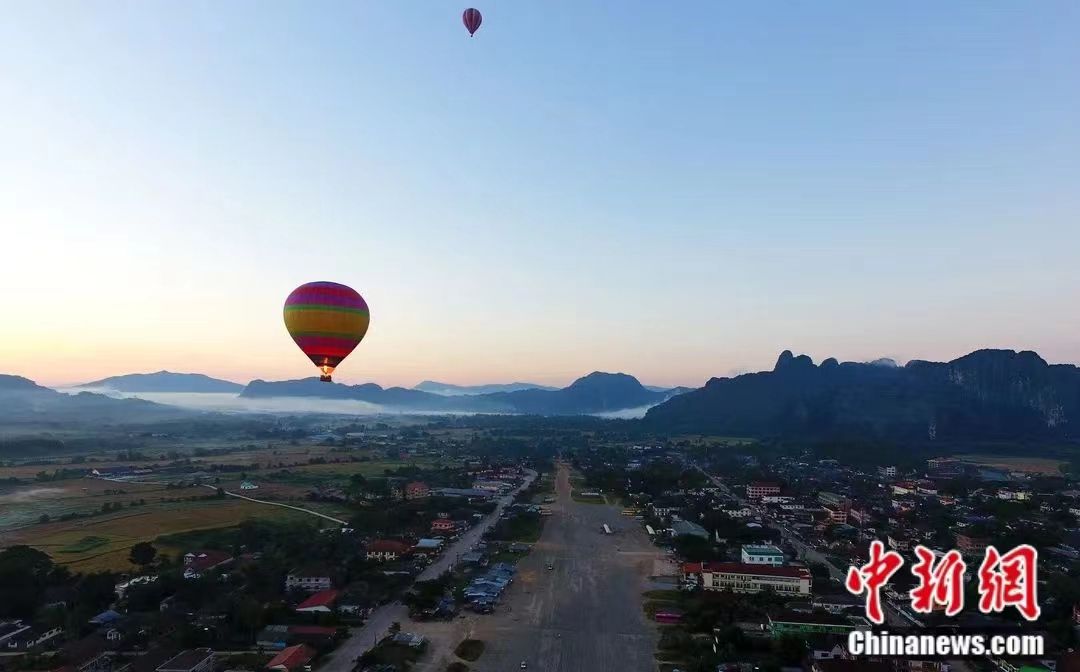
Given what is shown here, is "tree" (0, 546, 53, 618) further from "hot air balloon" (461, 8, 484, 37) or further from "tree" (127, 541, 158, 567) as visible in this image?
"hot air balloon" (461, 8, 484, 37)

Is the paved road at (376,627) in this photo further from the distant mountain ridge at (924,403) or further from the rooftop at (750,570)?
the distant mountain ridge at (924,403)

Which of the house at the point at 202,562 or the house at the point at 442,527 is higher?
the house at the point at 202,562

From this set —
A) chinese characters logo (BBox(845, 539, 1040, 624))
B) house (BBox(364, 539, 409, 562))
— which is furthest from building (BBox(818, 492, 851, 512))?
chinese characters logo (BBox(845, 539, 1040, 624))

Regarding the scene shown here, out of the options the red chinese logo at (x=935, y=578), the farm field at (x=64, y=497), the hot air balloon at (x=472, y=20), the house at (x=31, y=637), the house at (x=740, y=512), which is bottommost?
the farm field at (x=64, y=497)

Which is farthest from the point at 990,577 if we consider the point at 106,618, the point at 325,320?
the point at 106,618

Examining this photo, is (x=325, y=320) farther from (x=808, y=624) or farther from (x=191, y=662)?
(x=808, y=624)

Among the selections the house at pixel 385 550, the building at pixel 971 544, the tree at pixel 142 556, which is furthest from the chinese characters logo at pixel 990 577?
the tree at pixel 142 556

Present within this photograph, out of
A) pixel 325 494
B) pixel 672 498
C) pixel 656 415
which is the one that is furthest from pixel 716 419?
pixel 325 494
